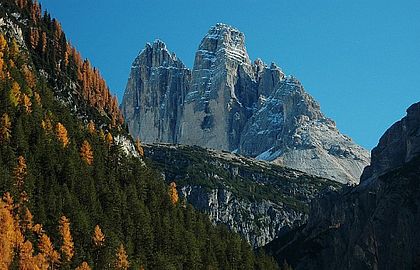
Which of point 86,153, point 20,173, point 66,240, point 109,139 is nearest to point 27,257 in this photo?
point 66,240

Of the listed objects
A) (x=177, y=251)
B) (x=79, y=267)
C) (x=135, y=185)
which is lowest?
(x=79, y=267)

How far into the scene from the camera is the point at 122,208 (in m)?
149

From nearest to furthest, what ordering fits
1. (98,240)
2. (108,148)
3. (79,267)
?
(79,267), (98,240), (108,148)

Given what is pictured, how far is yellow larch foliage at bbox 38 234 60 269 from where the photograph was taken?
376 ft

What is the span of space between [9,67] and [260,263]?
70.4 meters

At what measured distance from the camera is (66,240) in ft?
394

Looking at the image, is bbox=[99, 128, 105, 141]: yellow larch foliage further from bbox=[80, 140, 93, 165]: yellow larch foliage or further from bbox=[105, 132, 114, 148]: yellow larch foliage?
bbox=[80, 140, 93, 165]: yellow larch foliage

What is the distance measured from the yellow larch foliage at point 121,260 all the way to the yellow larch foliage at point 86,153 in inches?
1317

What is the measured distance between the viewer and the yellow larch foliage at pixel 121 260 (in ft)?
411

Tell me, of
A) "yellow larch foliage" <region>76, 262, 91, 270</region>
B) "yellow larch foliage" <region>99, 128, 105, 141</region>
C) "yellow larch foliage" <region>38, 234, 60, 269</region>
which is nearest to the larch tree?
"yellow larch foliage" <region>99, 128, 105, 141</region>


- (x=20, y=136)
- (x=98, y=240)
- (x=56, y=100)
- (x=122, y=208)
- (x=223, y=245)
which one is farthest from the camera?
(x=56, y=100)

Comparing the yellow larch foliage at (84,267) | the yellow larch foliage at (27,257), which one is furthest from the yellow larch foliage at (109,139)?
the yellow larch foliage at (27,257)

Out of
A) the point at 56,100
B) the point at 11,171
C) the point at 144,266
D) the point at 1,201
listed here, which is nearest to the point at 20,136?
the point at 11,171

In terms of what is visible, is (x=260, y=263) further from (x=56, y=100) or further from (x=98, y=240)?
(x=56, y=100)
